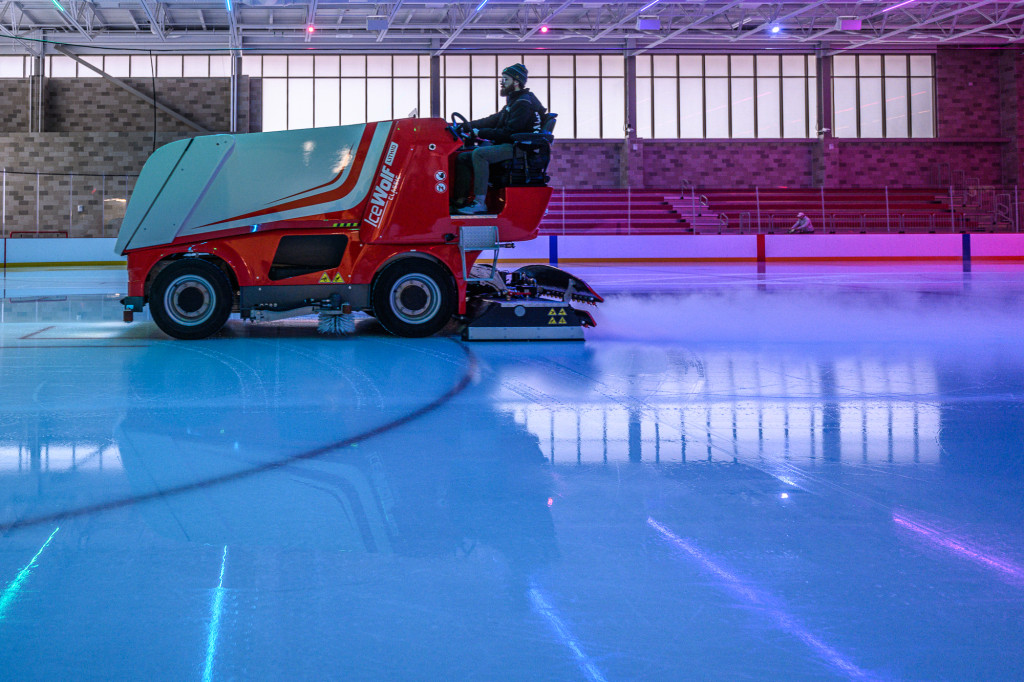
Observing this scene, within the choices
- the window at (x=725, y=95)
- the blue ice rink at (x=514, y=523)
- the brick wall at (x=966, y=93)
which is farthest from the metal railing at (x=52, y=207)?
the brick wall at (x=966, y=93)

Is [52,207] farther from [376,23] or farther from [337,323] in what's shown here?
[337,323]

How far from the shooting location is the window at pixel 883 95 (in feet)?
111

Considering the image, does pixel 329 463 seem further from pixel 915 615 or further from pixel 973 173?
pixel 973 173

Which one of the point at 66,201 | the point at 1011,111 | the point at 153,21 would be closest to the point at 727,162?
the point at 1011,111

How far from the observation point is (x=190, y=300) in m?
7.45

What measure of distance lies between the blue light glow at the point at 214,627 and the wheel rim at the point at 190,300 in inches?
222

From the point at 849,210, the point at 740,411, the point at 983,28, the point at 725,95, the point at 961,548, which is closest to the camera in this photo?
the point at 961,548

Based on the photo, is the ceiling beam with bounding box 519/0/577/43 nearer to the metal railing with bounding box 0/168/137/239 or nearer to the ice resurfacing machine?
the metal railing with bounding box 0/168/137/239

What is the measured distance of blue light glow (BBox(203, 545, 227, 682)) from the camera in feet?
5.32

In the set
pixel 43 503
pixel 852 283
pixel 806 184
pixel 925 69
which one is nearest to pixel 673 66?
pixel 806 184

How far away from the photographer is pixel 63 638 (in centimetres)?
173

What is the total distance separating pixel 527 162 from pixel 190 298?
2.88 meters

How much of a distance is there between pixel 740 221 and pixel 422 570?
89.3ft

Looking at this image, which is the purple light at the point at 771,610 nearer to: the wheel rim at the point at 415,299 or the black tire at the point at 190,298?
the wheel rim at the point at 415,299
